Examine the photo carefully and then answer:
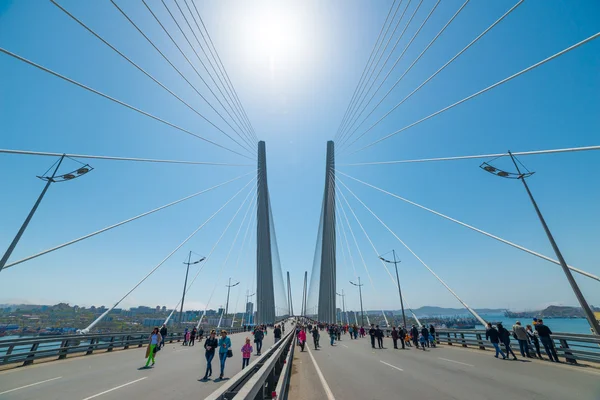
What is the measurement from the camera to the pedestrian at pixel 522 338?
13.7 metres

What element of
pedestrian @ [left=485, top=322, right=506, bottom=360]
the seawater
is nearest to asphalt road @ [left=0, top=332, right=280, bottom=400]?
pedestrian @ [left=485, top=322, right=506, bottom=360]

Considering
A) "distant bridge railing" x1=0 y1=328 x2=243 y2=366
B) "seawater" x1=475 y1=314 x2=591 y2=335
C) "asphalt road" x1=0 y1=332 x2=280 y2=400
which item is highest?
"seawater" x1=475 y1=314 x2=591 y2=335

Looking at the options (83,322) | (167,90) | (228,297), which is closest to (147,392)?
(167,90)

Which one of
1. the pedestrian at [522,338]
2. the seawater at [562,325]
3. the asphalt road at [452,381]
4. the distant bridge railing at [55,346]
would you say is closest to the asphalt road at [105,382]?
the distant bridge railing at [55,346]

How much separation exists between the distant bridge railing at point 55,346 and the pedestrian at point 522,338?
22991 mm

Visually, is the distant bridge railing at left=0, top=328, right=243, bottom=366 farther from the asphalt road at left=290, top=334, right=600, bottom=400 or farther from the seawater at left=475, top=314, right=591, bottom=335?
the seawater at left=475, top=314, right=591, bottom=335

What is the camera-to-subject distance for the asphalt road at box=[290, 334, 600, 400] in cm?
733

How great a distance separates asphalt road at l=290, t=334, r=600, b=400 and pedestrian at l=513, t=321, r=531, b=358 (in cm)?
118

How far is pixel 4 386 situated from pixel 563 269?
73.2ft

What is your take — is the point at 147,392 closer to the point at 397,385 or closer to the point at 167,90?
the point at 397,385

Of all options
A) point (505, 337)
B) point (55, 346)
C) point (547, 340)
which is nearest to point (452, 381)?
point (547, 340)

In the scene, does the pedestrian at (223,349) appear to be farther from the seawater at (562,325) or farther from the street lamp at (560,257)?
the seawater at (562,325)

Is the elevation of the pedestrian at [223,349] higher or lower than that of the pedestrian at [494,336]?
lower

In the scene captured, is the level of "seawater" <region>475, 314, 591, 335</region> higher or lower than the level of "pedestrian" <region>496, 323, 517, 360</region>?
higher
